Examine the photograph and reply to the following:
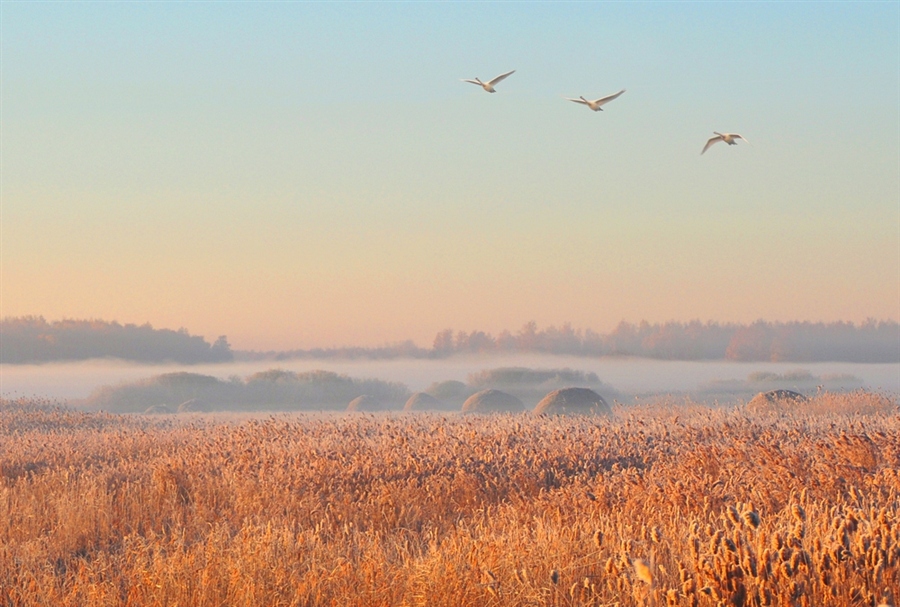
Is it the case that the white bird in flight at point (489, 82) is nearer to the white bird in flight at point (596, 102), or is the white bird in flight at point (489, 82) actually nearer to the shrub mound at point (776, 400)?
the white bird in flight at point (596, 102)

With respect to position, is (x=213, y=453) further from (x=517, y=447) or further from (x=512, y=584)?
(x=512, y=584)

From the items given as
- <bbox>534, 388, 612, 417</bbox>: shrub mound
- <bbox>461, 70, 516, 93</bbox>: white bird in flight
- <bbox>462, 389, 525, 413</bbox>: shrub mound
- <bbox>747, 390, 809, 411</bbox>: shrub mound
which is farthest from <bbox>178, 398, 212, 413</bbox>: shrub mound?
A: <bbox>461, 70, 516, 93</bbox>: white bird in flight

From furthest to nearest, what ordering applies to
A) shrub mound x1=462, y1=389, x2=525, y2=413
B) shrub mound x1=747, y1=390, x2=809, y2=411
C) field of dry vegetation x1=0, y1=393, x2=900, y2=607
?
shrub mound x1=462, y1=389, x2=525, y2=413 → shrub mound x1=747, y1=390, x2=809, y2=411 → field of dry vegetation x1=0, y1=393, x2=900, y2=607

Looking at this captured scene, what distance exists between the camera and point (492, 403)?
1293 inches

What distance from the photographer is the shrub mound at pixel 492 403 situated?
32.1 meters

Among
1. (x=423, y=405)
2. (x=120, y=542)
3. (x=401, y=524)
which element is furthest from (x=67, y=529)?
(x=423, y=405)

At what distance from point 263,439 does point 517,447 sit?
5.08 meters

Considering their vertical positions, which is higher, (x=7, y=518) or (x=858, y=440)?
(x=858, y=440)

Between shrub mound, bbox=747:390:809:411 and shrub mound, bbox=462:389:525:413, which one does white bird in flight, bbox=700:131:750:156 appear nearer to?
shrub mound, bbox=747:390:809:411

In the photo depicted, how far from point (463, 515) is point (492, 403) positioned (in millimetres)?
24112

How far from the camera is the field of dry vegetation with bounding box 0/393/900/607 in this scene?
453 centimetres

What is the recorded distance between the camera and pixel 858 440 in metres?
9.05

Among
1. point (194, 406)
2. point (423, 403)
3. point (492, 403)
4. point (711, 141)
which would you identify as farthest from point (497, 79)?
point (194, 406)

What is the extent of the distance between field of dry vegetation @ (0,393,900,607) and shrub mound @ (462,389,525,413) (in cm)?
1672
